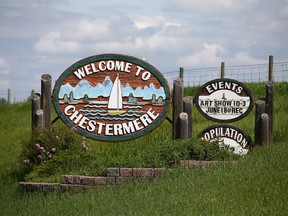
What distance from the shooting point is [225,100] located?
15.5 metres

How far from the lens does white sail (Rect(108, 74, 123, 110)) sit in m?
15.6

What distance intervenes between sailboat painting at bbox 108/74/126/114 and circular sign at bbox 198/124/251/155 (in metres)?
1.97

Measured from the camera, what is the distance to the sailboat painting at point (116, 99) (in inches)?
613

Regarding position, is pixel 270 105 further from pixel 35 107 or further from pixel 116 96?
pixel 35 107

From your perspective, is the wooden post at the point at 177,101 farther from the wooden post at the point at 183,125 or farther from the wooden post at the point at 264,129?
the wooden post at the point at 264,129

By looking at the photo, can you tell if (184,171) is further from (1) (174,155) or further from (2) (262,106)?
(2) (262,106)

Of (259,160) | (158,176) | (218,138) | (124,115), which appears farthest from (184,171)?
(124,115)

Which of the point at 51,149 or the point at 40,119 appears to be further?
the point at 40,119

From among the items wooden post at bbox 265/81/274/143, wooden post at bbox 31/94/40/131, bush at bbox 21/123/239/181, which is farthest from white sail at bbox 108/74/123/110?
wooden post at bbox 265/81/274/143

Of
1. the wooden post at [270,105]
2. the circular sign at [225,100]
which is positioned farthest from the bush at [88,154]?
the wooden post at [270,105]

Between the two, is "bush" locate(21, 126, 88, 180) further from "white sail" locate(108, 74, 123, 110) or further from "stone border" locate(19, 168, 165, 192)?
"stone border" locate(19, 168, 165, 192)

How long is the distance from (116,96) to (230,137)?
2.79 meters

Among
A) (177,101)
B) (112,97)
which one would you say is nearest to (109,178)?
(112,97)

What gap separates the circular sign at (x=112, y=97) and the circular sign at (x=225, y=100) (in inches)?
34.5
